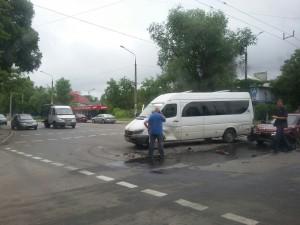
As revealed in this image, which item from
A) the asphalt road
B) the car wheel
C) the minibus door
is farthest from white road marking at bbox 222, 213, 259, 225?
the car wheel

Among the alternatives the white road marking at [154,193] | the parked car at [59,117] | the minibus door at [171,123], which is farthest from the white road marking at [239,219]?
the parked car at [59,117]

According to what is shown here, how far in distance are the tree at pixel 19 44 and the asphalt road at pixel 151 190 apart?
1972cm

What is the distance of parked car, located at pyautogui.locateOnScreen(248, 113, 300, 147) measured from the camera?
1769cm

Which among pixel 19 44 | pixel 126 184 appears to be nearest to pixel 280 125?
pixel 126 184

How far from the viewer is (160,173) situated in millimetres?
11016

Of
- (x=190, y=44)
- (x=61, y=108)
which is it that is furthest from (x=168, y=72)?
(x=61, y=108)

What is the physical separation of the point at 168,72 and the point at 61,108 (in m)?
11.2

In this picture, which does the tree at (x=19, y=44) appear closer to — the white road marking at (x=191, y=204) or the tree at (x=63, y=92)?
the white road marking at (x=191, y=204)

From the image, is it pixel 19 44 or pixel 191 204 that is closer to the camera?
pixel 191 204

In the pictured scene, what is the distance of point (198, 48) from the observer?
140ft

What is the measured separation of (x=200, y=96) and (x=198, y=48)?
2481 centimetres

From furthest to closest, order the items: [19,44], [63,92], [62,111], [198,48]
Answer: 1. [63,92]
2. [198,48]
3. [62,111]
4. [19,44]

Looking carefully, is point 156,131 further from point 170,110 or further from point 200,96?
point 200,96

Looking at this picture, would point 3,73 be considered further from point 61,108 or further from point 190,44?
point 190,44
